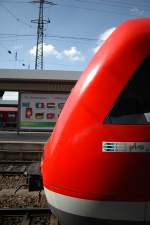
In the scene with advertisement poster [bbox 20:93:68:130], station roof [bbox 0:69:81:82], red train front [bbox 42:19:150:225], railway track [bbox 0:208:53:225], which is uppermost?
station roof [bbox 0:69:81:82]

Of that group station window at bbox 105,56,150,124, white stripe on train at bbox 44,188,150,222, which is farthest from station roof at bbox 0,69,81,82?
white stripe on train at bbox 44,188,150,222

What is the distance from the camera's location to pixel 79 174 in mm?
3232

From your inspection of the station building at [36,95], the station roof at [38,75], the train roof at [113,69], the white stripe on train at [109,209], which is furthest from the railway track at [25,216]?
the station roof at [38,75]

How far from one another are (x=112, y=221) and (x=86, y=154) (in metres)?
0.66

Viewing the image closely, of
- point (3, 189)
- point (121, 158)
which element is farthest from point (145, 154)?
point (3, 189)

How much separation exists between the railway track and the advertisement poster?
50.9 ft

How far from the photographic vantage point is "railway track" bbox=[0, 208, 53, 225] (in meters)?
5.84

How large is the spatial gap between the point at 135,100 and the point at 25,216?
3.49m

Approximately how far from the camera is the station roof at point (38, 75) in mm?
29214

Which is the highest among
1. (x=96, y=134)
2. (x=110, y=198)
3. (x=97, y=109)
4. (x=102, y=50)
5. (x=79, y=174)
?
(x=102, y=50)

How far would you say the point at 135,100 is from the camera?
3.40 meters

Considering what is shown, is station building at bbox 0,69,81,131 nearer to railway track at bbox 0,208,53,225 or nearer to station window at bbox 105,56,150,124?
railway track at bbox 0,208,53,225

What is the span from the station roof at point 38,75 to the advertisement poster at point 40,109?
732 cm

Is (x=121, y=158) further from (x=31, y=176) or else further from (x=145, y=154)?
(x=31, y=176)
